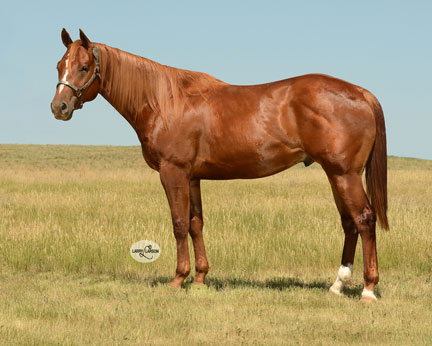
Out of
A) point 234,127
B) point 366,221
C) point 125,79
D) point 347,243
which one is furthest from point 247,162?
point 125,79

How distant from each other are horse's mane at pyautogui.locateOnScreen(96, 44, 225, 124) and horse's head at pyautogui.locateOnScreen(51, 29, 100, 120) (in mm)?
128

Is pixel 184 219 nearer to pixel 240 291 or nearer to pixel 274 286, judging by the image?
pixel 240 291

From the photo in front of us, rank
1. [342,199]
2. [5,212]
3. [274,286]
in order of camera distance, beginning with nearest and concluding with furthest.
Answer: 1. [342,199]
2. [274,286]
3. [5,212]

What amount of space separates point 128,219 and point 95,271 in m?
3.10

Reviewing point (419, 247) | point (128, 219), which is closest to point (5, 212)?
point (128, 219)

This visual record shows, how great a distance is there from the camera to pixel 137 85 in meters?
6.50

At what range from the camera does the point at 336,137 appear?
596 cm

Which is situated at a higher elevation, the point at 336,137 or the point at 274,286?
the point at 336,137

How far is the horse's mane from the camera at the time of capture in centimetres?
646

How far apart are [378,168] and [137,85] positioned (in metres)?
Answer: 2.94

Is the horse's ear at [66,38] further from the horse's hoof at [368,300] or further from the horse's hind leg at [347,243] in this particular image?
the horse's hoof at [368,300]

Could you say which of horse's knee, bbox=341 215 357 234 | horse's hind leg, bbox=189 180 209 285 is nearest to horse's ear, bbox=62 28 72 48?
horse's hind leg, bbox=189 180 209 285

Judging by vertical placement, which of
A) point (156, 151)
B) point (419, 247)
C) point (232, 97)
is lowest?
point (419, 247)

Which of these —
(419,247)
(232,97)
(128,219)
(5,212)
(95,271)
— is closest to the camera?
(232,97)
